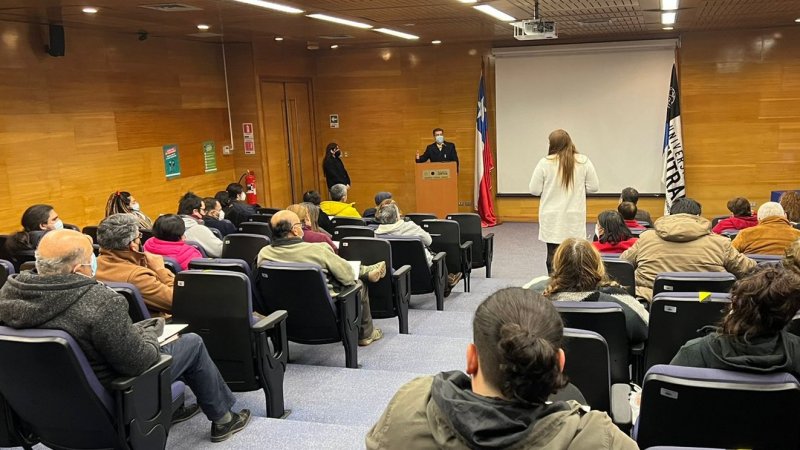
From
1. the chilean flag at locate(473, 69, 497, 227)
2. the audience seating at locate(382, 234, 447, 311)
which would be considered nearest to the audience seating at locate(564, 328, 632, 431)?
the audience seating at locate(382, 234, 447, 311)

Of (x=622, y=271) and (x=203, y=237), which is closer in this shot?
(x=622, y=271)

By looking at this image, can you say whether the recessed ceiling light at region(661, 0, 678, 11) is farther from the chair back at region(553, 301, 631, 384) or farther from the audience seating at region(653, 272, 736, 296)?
the chair back at region(553, 301, 631, 384)

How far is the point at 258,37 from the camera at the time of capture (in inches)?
364

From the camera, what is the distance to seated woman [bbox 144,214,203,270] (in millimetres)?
4371

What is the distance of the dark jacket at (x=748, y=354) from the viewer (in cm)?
208

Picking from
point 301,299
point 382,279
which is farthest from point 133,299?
point 382,279

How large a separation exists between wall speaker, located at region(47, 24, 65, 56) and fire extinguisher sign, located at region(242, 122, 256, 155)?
3284 millimetres

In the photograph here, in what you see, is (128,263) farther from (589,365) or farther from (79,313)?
(589,365)

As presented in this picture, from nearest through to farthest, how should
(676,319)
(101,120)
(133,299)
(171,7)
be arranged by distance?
(676,319)
(133,299)
(171,7)
(101,120)

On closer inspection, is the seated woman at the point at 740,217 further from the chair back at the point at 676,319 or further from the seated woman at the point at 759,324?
the seated woman at the point at 759,324

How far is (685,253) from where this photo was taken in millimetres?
4023

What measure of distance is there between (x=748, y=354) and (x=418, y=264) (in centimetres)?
351

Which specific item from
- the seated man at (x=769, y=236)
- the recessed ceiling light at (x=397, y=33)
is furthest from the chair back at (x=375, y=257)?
the recessed ceiling light at (x=397, y=33)

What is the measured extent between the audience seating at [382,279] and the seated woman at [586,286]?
6.24ft
